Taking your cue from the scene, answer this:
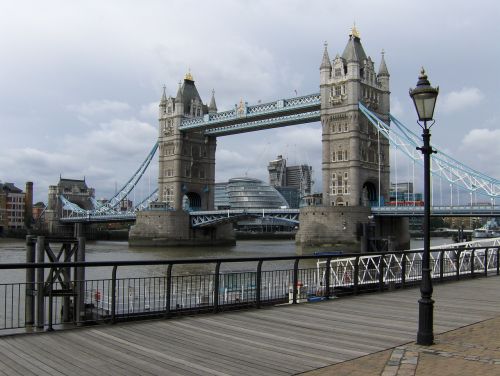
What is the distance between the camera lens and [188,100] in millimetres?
88000

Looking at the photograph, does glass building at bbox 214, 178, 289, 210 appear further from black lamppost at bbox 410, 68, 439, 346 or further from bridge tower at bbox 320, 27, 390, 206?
black lamppost at bbox 410, 68, 439, 346

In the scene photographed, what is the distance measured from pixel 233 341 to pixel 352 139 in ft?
184

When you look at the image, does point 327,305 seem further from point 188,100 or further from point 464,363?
point 188,100

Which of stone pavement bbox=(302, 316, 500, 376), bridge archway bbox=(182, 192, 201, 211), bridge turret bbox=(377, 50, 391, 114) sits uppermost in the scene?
bridge turret bbox=(377, 50, 391, 114)

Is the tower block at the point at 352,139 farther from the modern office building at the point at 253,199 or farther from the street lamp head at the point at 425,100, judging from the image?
the modern office building at the point at 253,199

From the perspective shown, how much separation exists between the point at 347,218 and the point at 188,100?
40509mm

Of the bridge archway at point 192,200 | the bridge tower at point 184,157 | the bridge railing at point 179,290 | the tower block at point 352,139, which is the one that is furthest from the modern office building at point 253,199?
the bridge railing at point 179,290

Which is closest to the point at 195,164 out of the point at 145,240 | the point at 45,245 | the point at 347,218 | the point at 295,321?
the point at 145,240

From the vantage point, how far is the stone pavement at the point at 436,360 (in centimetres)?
611

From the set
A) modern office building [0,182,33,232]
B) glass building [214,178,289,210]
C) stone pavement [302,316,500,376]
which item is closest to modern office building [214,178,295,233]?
glass building [214,178,289,210]

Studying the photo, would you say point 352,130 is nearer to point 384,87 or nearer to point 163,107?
point 384,87

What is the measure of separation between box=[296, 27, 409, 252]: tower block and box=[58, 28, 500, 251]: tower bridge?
11 cm

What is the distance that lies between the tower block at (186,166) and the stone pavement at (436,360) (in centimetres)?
7041

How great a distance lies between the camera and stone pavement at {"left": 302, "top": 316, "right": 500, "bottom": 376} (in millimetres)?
6105
